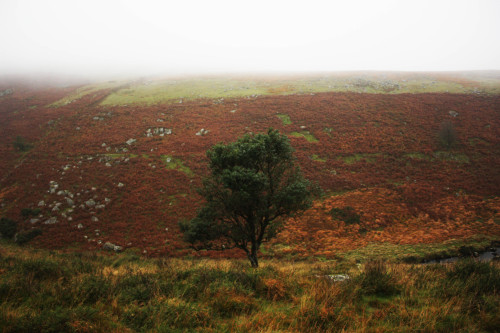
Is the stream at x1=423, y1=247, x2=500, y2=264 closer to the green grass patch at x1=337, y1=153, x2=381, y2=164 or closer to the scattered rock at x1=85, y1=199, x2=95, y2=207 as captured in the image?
the green grass patch at x1=337, y1=153, x2=381, y2=164

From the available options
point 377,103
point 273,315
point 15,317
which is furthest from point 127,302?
point 377,103

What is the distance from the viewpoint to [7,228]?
1830 centimetres

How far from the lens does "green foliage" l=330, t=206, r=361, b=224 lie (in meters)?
19.8

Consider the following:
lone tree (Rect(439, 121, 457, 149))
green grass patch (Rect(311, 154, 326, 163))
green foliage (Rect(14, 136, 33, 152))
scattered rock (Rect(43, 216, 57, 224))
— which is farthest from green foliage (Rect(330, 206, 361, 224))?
green foliage (Rect(14, 136, 33, 152))

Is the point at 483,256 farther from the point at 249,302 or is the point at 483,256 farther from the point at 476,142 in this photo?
the point at 476,142

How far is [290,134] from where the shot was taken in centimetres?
3428

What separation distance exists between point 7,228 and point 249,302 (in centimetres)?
2508

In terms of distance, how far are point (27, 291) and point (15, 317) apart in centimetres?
232

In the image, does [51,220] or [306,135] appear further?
[306,135]

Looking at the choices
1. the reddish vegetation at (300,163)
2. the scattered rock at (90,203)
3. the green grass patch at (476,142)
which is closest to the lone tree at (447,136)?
the reddish vegetation at (300,163)

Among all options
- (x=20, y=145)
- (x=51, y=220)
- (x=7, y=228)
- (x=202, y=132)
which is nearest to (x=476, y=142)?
(x=202, y=132)

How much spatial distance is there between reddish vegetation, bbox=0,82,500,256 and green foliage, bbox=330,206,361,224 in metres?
A: 0.59

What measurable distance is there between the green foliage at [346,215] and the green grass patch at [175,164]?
57.8ft

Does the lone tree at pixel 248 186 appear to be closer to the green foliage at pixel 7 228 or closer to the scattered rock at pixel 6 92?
the green foliage at pixel 7 228
